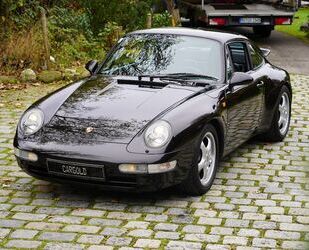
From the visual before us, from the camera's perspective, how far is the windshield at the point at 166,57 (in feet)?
20.5

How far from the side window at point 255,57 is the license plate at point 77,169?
9.15 ft

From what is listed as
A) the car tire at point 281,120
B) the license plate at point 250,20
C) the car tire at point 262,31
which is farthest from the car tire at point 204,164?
the car tire at point 262,31

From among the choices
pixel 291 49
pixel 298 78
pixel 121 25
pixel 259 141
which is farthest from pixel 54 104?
pixel 291 49

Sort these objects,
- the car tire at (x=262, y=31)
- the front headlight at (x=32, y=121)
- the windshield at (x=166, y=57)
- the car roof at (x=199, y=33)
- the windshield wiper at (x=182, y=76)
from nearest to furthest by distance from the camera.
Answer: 1. the front headlight at (x=32, y=121)
2. the windshield wiper at (x=182, y=76)
3. the windshield at (x=166, y=57)
4. the car roof at (x=199, y=33)
5. the car tire at (x=262, y=31)

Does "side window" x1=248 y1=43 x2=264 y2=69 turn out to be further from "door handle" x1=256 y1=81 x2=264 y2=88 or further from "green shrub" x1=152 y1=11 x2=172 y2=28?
"green shrub" x1=152 y1=11 x2=172 y2=28

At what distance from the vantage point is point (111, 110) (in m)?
5.42

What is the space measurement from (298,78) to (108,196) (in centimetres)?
795

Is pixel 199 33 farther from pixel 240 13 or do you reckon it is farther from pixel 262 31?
pixel 262 31

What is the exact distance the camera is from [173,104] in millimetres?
5426

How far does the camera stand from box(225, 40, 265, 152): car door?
20.3 ft

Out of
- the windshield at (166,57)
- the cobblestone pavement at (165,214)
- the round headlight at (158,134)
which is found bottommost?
the cobblestone pavement at (165,214)

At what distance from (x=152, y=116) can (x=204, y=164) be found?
708mm

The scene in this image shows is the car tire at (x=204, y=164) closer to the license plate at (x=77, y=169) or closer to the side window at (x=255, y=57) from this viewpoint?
the license plate at (x=77, y=169)

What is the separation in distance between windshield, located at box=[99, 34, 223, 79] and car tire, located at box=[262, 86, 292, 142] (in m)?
1.47
